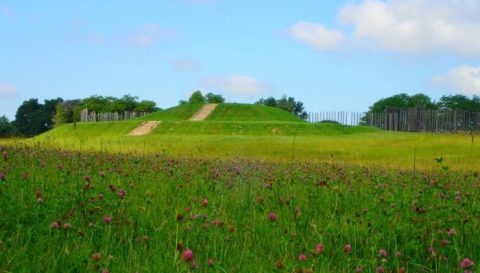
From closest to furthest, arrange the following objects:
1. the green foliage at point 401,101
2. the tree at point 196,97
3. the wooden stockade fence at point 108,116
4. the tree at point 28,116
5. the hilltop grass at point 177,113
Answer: the hilltop grass at point 177,113 < the wooden stockade fence at point 108,116 < the tree at point 196,97 < the tree at point 28,116 < the green foliage at point 401,101

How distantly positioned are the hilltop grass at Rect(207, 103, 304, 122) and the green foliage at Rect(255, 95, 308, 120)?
47905 mm

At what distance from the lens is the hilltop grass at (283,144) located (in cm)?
2153

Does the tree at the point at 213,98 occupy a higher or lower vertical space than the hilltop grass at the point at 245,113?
higher

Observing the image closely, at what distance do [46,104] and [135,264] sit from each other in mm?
130386

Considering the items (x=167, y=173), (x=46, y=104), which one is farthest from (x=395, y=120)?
(x=46, y=104)

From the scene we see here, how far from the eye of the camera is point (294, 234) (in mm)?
4828

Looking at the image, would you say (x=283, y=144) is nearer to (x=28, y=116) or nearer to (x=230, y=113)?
(x=230, y=113)

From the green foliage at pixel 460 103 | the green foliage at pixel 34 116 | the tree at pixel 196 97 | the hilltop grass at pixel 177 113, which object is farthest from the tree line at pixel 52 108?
the green foliage at pixel 460 103

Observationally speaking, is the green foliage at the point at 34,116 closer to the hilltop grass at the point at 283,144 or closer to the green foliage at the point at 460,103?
the hilltop grass at the point at 283,144

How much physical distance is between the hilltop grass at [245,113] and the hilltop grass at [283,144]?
9737mm

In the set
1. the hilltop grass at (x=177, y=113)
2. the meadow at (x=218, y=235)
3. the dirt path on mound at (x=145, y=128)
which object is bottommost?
the meadow at (x=218, y=235)

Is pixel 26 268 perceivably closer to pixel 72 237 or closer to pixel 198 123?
pixel 72 237

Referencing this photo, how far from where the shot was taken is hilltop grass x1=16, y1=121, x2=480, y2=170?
21531 mm

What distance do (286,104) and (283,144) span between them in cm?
8641
